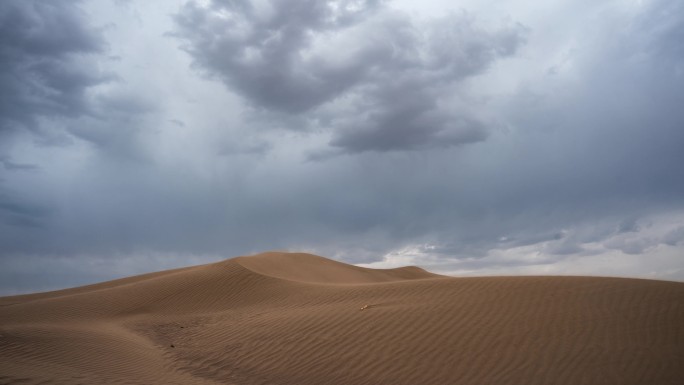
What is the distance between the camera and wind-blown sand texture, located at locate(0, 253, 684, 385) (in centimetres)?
984

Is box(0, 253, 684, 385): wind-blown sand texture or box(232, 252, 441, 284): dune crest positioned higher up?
box(232, 252, 441, 284): dune crest

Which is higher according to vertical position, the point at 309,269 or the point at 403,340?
the point at 309,269

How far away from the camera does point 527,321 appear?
11922 mm

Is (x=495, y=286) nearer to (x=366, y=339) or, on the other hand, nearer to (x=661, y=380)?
(x=366, y=339)

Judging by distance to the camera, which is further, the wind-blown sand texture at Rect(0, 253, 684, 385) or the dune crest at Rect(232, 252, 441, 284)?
the dune crest at Rect(232, 252, 441, 284)

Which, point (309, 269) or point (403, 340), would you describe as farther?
point (309, 269)

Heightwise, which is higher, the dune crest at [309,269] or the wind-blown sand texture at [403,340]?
the dune crest at [309,269]

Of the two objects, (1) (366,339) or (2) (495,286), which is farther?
(2) (495,286)

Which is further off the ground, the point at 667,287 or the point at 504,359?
the point at 667,287

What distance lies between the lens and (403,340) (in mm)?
11875

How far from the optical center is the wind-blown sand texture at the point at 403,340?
32.3 feet

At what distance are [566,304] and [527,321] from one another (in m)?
1.57

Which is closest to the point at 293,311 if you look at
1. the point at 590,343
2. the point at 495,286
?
the point at 495,286

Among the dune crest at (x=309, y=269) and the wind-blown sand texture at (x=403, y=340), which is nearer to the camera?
the wind-blown sand texture at (x=403, y=340)
